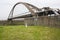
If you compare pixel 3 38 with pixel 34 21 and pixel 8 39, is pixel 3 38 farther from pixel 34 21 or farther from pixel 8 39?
pixel 34 21

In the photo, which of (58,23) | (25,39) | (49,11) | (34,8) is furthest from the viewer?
(34,8)

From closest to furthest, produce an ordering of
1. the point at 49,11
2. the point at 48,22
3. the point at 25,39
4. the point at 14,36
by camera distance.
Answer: the point at 25,39
the point at 14,36
the point at 48,22
the point at 49,11

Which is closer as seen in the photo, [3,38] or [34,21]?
[3,38]

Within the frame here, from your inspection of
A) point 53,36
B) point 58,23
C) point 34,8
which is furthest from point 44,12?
point 53,36

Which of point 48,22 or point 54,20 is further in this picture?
point 48,22

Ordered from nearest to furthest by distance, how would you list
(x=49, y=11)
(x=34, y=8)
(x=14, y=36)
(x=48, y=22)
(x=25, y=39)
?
(x=25, y=39) → (x=14, y=36) → (x=48, y=22) → (x=49, y=11) → (x=34, y=8)

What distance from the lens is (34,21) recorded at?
33062 mm

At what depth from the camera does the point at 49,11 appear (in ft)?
145

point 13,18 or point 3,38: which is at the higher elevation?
point 3,38

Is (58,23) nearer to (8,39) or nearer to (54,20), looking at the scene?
(54,20)

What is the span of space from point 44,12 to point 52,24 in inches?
726

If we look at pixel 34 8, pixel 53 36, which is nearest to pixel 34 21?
pixel 53 36

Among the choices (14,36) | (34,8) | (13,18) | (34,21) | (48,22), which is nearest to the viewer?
(14,36)

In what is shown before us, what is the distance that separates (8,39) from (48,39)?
3.21 m
